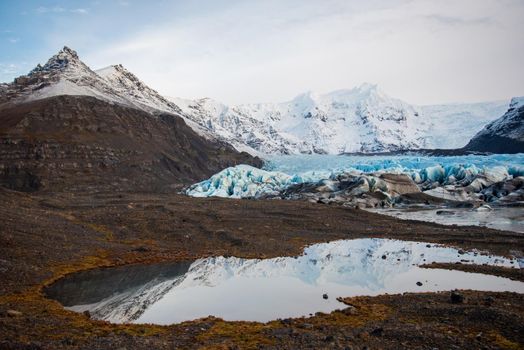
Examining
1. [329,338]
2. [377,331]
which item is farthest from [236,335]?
[377,331]

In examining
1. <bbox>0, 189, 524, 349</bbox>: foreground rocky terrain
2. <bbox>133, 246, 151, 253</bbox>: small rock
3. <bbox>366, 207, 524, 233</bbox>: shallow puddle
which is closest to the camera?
<bbox>0, 189, 524, 349</bbox>: foreground rocky terrain

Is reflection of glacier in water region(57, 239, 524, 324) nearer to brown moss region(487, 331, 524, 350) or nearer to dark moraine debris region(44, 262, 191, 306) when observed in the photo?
dark moraine debris region(44, 262, 191, 306)

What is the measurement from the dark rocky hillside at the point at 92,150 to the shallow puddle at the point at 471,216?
170 ft

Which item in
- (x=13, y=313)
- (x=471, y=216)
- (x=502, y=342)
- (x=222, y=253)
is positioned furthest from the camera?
(x=471, y=216)

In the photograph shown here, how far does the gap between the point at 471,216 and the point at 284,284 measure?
3365 cm

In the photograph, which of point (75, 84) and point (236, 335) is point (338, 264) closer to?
point (236, 335)

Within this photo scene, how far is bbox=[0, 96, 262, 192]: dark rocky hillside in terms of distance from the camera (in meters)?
87.0

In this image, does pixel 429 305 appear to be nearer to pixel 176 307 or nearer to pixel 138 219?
pixel 176 307

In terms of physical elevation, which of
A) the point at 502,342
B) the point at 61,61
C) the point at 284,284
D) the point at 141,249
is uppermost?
the point at 61,61

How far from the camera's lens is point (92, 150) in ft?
324

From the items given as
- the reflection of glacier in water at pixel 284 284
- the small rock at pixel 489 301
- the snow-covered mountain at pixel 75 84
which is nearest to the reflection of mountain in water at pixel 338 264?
the reflection of glacier in water at pixel 284 284

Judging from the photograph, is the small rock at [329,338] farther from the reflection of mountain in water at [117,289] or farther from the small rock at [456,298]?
the reflection of mountain in water at [117,289]

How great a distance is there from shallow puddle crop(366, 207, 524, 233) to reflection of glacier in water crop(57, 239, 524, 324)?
46.1 feet

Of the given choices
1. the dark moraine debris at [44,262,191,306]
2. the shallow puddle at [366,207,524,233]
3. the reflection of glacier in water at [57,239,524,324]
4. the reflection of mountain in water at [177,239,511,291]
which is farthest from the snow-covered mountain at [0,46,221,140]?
the reflection of glacier in water at [57,239,524,324]
